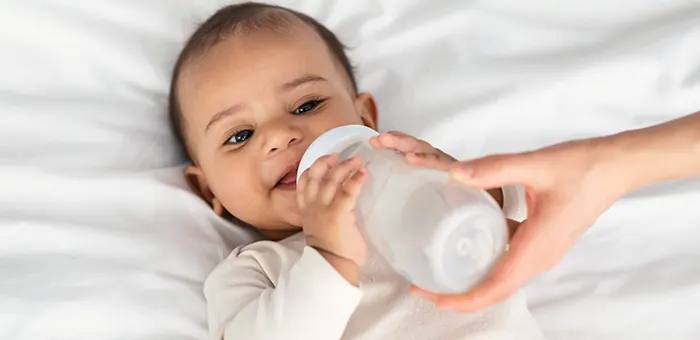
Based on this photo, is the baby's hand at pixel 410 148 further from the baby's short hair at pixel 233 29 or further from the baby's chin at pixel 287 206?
the baby's short hair at pixel 233 29

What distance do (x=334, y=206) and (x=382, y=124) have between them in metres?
0.52

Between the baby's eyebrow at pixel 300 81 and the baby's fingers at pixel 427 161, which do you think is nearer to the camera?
the baby's fingers at pixel 427 161

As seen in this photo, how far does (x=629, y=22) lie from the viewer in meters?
1.48

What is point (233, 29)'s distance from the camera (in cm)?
124

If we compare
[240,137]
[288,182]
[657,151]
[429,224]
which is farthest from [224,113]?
[657,151]

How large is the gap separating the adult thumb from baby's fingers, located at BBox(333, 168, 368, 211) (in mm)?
158

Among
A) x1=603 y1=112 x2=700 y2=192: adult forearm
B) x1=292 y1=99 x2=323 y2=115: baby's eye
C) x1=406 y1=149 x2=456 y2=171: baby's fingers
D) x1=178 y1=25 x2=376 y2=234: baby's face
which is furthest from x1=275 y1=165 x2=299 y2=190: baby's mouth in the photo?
x1=603 y1=112 x2=700 y2=192: adult forearm

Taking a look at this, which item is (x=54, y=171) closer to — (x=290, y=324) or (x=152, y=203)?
(x=152, y=203)

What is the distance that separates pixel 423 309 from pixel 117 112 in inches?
25.3

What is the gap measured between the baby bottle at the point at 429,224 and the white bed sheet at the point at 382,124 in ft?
1.48

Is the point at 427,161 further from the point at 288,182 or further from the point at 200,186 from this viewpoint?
the point at 200,186

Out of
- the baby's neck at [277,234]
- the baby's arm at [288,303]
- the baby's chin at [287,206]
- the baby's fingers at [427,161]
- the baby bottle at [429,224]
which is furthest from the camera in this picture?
the baby's neck at [277,234]

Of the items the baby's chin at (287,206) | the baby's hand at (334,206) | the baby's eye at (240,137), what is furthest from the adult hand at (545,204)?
the baby's eye at (240,137)

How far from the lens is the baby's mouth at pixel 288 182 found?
1.18m
